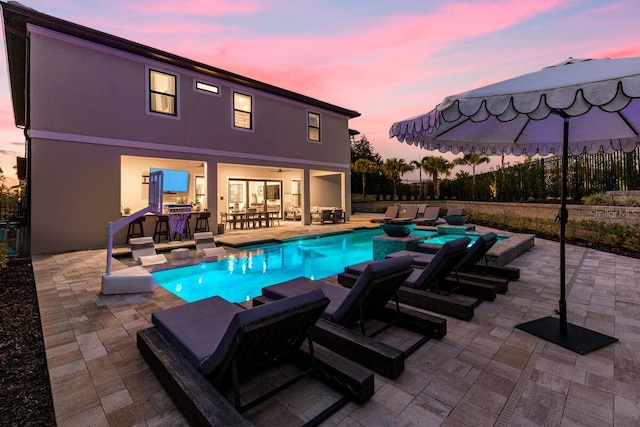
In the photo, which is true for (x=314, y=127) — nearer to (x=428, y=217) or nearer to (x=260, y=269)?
(x=428, y=217)

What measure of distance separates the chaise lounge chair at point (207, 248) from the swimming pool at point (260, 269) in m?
0.41

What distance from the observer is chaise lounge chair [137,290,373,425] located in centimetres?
179

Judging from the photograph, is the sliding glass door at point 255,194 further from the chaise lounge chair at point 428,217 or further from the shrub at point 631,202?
the shrub at point 631,202

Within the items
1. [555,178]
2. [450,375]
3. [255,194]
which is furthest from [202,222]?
[555,178]

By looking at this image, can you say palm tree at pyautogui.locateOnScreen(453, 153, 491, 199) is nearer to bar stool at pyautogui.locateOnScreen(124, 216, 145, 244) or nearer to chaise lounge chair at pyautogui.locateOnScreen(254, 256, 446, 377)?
bar stool at pyautogui.locateOnScreen(124, 216, 145, 244)

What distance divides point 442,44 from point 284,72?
840 cm

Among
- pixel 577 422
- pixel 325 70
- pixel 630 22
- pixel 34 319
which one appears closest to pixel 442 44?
pixel 630 22

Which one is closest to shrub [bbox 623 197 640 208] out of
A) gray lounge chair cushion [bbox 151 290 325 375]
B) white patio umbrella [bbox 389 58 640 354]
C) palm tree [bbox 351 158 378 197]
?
white patio umbrella [bbox 389 58 640 354]

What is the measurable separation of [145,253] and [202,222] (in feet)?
12.3

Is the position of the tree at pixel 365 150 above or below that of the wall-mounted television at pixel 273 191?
above

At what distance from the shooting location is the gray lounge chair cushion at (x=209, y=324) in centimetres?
184

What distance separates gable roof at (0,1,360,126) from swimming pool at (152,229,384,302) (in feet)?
22.1

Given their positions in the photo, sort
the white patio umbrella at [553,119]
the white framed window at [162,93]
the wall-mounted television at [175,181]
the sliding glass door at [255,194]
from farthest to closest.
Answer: the sliding glass door at [255,194], the wall-mounted television at [175,181], the white framed window at [162,93], the white patio umbrella at [553,119]

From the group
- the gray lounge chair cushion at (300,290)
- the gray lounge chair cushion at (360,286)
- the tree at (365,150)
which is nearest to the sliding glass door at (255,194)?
the gray lounge chair cushion at (300,290)
